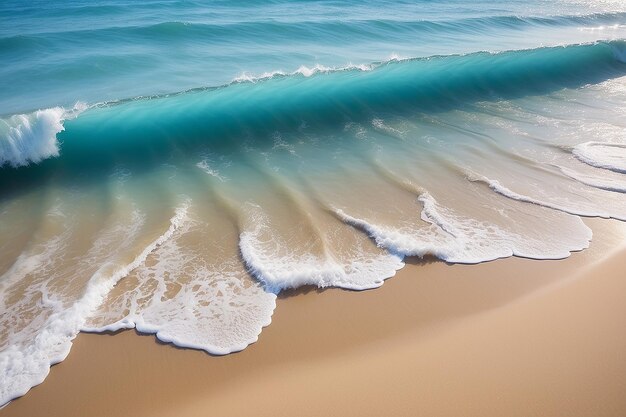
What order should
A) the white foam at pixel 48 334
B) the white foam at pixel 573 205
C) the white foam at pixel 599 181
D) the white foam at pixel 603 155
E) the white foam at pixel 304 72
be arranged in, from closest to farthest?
the white foam at pixel 48 334, the white foam at pixel 573 205, the white foam at pixel 599 181, the white foam at pixel 603 155, the white foam at pixel 304 72

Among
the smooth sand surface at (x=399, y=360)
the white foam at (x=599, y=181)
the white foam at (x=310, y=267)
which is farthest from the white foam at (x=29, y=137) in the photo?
the white foam at (x=599, y=181)

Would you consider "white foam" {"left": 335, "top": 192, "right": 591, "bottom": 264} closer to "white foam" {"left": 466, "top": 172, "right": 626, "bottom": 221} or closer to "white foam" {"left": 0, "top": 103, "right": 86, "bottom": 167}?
"white foam" {"left": 466, "top": 172, "right": 626, "bottom": 221}

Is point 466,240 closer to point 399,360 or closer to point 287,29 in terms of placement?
point 399,360

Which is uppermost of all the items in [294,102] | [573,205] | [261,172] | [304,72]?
[304,72]

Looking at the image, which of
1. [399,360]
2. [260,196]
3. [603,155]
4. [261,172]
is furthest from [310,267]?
[603,155]

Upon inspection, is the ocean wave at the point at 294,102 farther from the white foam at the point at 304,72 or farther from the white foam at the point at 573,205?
the white foam at the point at 573,205

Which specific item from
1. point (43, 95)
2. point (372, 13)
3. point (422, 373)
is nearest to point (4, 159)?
point (43, 95)
